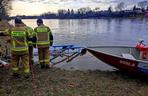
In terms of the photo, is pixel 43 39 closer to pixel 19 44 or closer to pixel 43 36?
pixel 43 36

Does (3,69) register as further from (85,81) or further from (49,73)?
(85,81)

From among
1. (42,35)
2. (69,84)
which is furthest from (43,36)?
(69,84)

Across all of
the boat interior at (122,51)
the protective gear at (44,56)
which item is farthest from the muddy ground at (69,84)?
the boat interior at (122,51)

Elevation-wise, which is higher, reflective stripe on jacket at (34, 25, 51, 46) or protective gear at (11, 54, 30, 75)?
reflective stripe on jacket at (34, 25, 51, 46)

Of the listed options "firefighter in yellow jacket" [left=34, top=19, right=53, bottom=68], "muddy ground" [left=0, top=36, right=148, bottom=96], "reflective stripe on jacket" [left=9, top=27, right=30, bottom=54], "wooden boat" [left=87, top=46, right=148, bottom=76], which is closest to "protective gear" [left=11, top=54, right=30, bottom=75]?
"reflective stripe on jacket" [left=9, top=27, right=30, bottom=54]

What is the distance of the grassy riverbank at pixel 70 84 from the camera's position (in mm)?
8539

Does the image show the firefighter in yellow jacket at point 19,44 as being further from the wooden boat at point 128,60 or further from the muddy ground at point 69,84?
the wooden boat at point 128,60

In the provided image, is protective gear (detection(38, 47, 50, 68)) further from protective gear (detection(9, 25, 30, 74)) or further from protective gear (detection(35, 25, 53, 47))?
protective gear (detection(9, 25, 30, 74))

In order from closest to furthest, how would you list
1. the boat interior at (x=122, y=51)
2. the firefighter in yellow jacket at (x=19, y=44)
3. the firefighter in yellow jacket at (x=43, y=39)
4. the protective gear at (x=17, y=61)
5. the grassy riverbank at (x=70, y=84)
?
the grassy riverbank at (x=70, y=84)
the firefighter in yellow jacket at (x=19, y=44)
the protective gear at (x=17, y=61)
the firefighter in yellow jacket at (x=43, y=39)
the boat interior at (x=122, y=51)

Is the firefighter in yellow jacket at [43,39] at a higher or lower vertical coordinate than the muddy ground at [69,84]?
higher

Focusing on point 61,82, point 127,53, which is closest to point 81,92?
point 61,82

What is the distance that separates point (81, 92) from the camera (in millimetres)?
8602

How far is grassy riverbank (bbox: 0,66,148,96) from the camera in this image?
8.54 metres

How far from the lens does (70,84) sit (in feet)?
30.7
